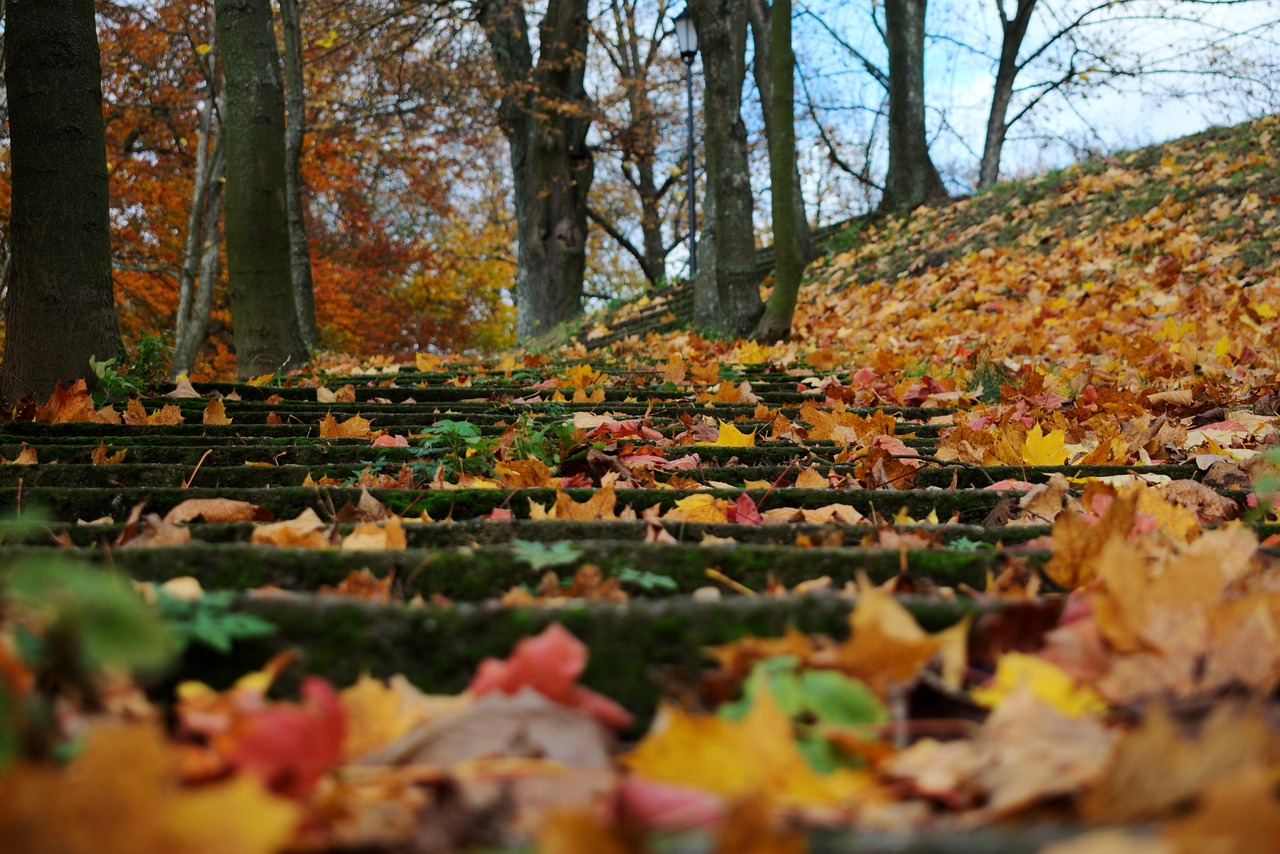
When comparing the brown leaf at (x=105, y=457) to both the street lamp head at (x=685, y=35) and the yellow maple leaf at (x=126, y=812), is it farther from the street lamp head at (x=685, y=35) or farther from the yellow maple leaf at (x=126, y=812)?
the street lamp head at (x=685, y=35)

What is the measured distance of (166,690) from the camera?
3.37 feet

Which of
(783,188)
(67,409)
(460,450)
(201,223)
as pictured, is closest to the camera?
(460,450)

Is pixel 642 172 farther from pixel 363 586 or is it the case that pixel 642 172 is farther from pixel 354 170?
pixel 363 586

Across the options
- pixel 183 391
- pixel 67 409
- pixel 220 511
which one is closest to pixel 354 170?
pixel 183 391

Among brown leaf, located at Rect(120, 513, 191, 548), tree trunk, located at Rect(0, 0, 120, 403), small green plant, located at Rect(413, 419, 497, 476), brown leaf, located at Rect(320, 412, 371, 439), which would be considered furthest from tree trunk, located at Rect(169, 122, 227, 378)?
brown leaf, located at Rect(120, 513, 191, 548)

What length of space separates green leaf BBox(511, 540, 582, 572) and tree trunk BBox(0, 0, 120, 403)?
3.41 metres

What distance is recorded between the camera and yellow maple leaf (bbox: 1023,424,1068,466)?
273cm

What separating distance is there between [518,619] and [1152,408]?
329cm

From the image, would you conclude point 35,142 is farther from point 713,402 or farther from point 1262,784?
point 1262,784

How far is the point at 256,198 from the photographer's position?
24.7 ft

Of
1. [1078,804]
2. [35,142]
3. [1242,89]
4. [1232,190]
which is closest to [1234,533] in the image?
[1078,804]

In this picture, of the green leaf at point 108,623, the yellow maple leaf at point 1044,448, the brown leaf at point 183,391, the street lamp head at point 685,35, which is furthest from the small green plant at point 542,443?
the street lamp head at point 685,35

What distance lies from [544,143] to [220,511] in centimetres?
1427

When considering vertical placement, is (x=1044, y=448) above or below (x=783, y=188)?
below
